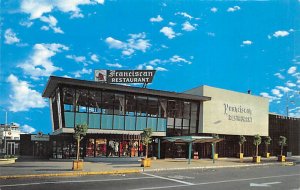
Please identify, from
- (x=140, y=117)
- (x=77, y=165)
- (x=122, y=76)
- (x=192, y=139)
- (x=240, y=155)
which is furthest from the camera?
(x=240, y=155)

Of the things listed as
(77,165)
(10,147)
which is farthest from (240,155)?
(10,147)

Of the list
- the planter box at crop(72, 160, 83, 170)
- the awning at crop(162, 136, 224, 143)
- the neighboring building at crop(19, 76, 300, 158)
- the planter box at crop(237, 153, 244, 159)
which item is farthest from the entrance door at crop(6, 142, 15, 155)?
the planter box at crop(237, 153, 244, 159)

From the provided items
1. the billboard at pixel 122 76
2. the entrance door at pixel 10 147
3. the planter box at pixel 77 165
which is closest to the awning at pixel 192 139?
the billboard at pixel 122 76

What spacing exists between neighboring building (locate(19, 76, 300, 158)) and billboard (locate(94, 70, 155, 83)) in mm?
2344

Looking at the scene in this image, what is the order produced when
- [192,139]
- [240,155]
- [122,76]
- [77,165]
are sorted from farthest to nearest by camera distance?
[240,155]
[122,76]
[192,139]
[77,165]

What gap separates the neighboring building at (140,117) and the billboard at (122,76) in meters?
2.34

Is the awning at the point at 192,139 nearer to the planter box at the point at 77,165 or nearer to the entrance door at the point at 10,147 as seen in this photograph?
the planter box at the point at 77,165

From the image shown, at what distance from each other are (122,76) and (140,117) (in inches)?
212

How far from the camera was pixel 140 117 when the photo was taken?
36.6 m

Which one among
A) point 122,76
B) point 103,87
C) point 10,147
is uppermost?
point 122,76

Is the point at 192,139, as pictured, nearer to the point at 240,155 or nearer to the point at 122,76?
the point at 122,76

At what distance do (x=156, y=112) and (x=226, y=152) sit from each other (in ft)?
41.0

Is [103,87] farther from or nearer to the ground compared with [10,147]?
farther from the ground

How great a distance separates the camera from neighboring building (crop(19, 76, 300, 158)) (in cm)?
3319
